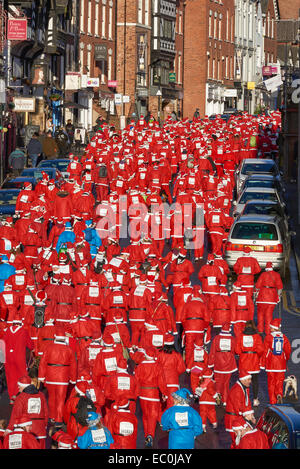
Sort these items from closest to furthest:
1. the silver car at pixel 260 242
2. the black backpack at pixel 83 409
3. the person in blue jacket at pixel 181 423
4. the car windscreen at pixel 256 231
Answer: the black backpack at pixel 83 409 → the person in blue jacket at pixel 181 423 → the silver car at pixel 260 242 → the car windscreen at pixel 256 231

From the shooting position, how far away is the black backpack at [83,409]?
1252 centimetres

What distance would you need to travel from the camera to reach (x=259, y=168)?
3628 centimetres

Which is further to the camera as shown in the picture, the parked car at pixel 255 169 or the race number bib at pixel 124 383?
the parked car at pixel 255 169

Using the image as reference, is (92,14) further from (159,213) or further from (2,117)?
(159,213)

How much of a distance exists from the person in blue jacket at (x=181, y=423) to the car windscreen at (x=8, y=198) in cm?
1698

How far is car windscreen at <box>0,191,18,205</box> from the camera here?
2928 cm

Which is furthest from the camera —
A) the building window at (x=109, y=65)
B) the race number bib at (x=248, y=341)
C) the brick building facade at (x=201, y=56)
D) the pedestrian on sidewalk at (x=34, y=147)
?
the brick building facade at (x=201, y=56)

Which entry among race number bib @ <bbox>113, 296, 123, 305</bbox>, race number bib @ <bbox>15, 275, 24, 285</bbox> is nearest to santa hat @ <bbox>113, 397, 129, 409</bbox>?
race number bib @ <bbox>113, 296, 123, 305</bbox>

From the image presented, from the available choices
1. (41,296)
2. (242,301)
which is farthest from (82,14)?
(242,301)

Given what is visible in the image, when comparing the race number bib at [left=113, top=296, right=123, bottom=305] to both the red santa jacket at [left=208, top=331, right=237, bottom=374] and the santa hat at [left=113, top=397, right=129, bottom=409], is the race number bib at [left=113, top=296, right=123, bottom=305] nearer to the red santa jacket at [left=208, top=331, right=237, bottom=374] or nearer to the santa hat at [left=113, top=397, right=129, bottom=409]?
the red santa jacket at [left=208, top=331, right=237, bottom=374]

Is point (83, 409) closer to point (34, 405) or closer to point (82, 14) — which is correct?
point (34, 405)

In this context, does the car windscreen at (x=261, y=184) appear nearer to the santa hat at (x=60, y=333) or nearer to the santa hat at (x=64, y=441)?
the santa hat at (x=60, y=333)

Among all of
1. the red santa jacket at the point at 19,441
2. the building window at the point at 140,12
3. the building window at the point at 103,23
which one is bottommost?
the red santa jacket at the point at 19,441

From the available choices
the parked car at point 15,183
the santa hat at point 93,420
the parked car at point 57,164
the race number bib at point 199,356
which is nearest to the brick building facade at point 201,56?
the parked car at point 57,164
